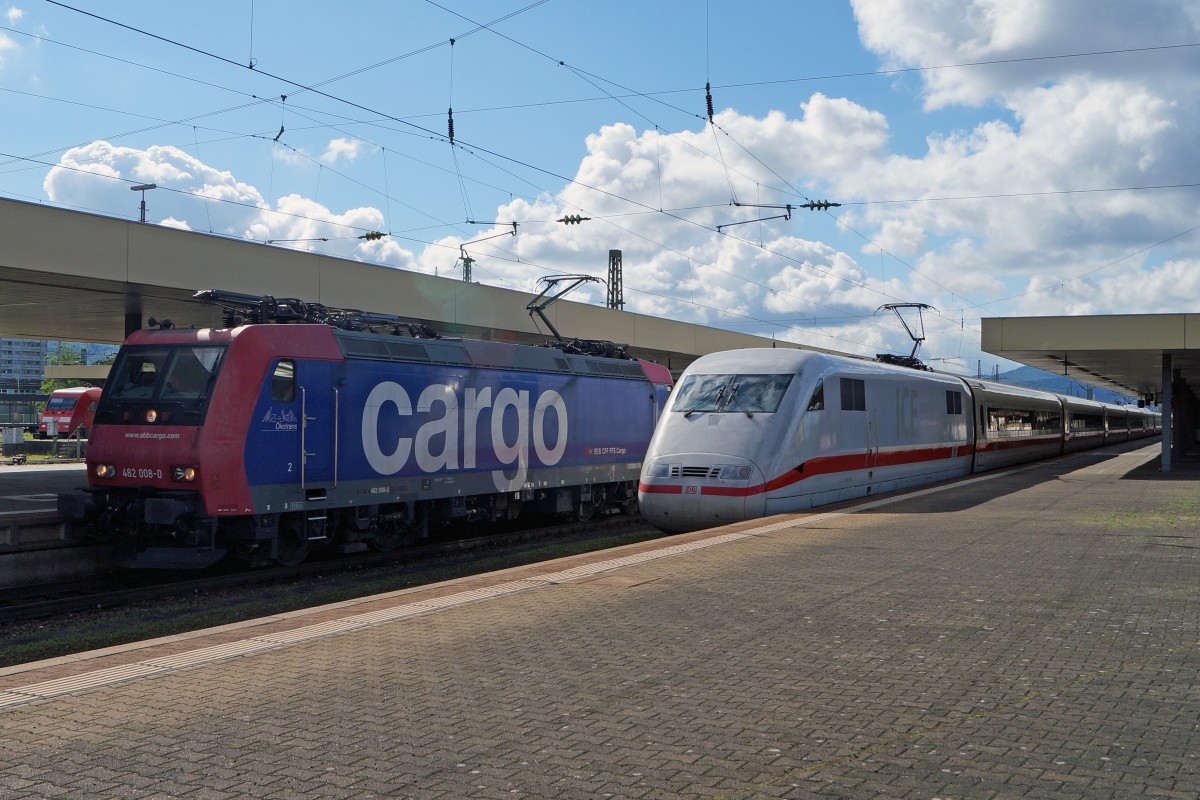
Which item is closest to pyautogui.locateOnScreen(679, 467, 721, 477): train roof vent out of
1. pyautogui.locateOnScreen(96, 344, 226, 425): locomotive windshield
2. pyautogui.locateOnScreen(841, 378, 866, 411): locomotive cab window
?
pyautogui.locateOnScreen(841, 378, 866, 411): locomotive cab window

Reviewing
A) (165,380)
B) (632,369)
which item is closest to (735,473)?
(632,369)

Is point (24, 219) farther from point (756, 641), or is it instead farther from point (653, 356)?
point (653, 356)

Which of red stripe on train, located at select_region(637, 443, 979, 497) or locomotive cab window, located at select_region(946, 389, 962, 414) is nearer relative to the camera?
red stripe on train, located at select_region(637, 443, 979, 497)

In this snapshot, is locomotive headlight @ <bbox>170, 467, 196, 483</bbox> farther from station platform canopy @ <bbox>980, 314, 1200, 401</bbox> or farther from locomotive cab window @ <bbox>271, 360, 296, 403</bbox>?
station platform canopy @ <bbox>980, 314, 1200, 401</bbox>

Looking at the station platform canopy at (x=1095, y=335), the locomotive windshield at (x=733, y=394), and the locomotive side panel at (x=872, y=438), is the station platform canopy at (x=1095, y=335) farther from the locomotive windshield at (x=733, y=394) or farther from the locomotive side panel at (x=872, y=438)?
the locomotive windshield at (x=733, y=394)

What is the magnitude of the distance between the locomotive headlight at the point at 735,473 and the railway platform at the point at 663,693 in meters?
5.39

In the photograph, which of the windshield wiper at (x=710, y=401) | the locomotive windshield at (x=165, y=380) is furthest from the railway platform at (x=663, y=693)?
the windshield wiper at (x=710, y=401)

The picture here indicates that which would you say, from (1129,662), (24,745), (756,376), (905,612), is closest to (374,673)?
(24,745)

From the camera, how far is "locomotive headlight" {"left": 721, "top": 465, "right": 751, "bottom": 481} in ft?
54.1

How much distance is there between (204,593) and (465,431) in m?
5.14

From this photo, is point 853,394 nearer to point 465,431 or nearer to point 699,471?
point 699,471

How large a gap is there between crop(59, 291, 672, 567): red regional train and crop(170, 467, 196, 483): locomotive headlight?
20mm

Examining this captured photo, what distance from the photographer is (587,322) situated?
103 ft

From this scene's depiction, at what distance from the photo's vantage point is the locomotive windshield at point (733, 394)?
1770 cm
